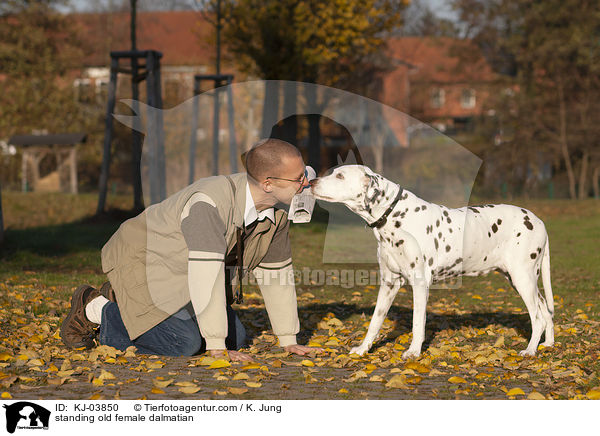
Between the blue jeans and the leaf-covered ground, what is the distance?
11cm

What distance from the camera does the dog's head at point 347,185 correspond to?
663cm

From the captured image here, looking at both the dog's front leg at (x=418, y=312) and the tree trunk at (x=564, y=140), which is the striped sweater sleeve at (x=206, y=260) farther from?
the tree trunk at (x=564, y=140)

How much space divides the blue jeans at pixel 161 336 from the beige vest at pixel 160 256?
0.17m

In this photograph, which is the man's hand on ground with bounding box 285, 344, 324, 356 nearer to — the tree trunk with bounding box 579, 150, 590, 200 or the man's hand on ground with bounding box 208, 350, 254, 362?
the man's hand on ground with bounding box 208, 350, 254, 362

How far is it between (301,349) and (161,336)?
1.33 m

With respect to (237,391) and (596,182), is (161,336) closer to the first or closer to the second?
(237,391)

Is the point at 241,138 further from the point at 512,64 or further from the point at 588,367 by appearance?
the point at 588,367

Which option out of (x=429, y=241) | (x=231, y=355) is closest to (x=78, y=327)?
(x=231, y=355)

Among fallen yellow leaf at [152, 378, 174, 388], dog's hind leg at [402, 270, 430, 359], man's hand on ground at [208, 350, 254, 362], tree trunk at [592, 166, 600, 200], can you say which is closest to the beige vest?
man's hand on ground at [208, 350, 254, 362]

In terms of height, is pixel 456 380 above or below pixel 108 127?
below

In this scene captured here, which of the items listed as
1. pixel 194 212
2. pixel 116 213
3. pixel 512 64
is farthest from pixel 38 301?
pixel 512 64

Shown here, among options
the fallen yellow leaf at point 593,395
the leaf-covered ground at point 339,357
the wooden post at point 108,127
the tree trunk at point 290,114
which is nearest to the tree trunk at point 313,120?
the tree trunk at point 290,114
